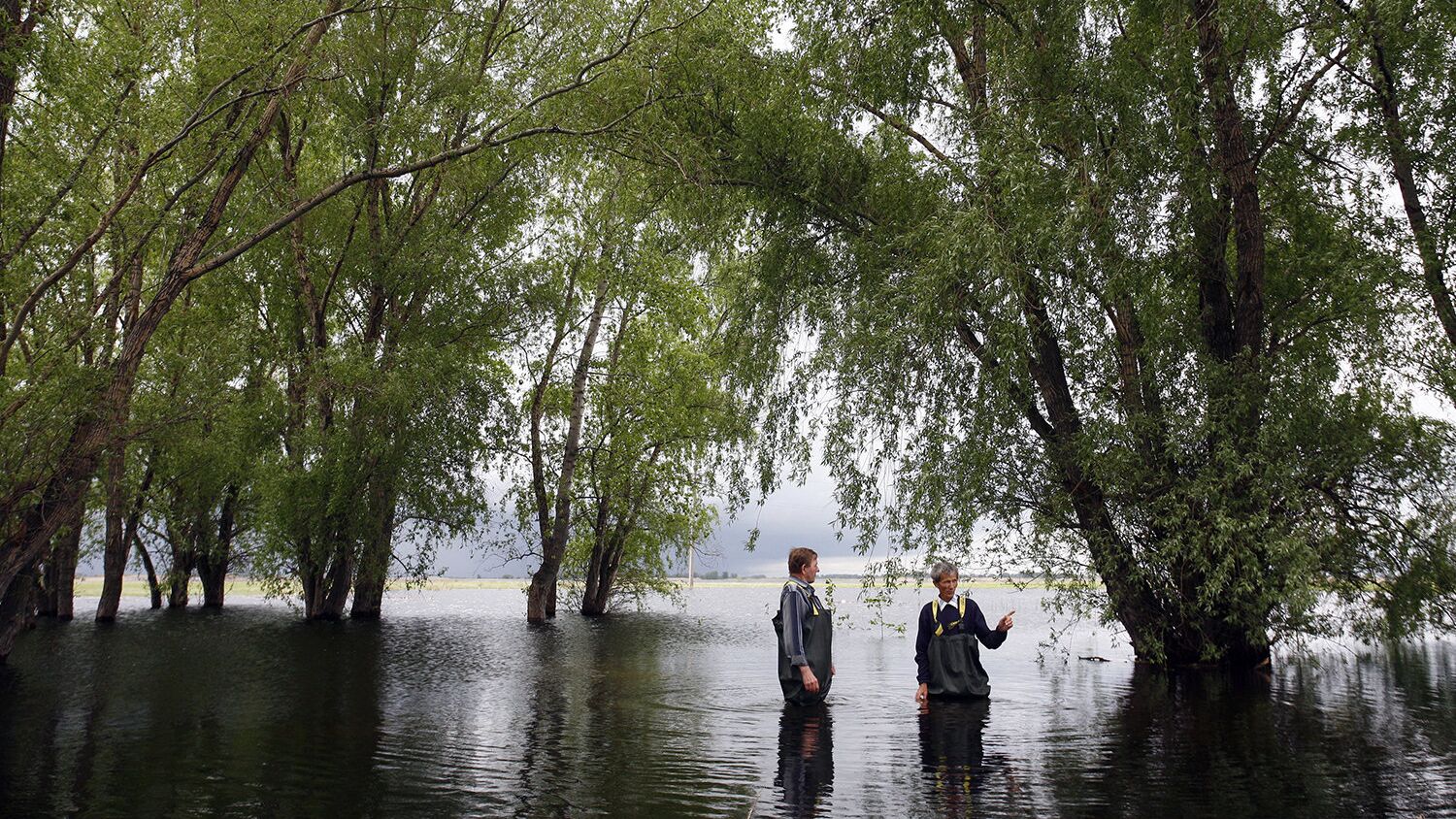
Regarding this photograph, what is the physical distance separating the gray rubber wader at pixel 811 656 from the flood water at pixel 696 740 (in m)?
0.27

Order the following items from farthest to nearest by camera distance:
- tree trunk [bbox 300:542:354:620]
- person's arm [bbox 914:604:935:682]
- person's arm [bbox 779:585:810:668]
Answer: tree trunk [bbox 300:542:354:620] < person's arm [bbox 914:604:935:682] < person's arm [bbox 779:585:810:668]

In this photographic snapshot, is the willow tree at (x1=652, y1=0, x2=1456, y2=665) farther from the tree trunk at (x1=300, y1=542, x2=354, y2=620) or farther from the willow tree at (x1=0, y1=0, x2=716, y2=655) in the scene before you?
the tree trunk at (x1=300, y1=542, x2=354, y2=620)

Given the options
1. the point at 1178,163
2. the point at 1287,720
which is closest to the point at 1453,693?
the point at 1287,720

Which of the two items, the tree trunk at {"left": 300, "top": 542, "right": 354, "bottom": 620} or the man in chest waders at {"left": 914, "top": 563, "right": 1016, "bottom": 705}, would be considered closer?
the man in chest waders at {"left": 914, "top": 563, "right": 1016, "bottom": 705}

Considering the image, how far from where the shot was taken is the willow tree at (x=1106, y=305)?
14.8 meters

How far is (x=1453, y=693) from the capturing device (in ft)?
49.2

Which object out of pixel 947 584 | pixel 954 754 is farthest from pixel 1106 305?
pixel 954 754

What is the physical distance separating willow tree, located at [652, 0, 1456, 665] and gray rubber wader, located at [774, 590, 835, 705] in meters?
5.02

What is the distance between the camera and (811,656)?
11.3 m

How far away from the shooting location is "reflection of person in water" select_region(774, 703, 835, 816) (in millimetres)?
7092

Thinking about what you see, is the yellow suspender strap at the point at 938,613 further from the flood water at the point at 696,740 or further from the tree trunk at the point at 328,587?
the tree trunk at the point at 328,587

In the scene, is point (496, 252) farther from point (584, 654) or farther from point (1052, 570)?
point (1052, 570)

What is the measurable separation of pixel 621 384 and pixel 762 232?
1895 centimetres

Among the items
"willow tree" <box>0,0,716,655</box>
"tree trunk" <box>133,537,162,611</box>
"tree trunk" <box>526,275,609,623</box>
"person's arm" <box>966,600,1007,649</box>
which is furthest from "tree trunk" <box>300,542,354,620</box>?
"person's arm" <box>966,600,1007,649</box>
